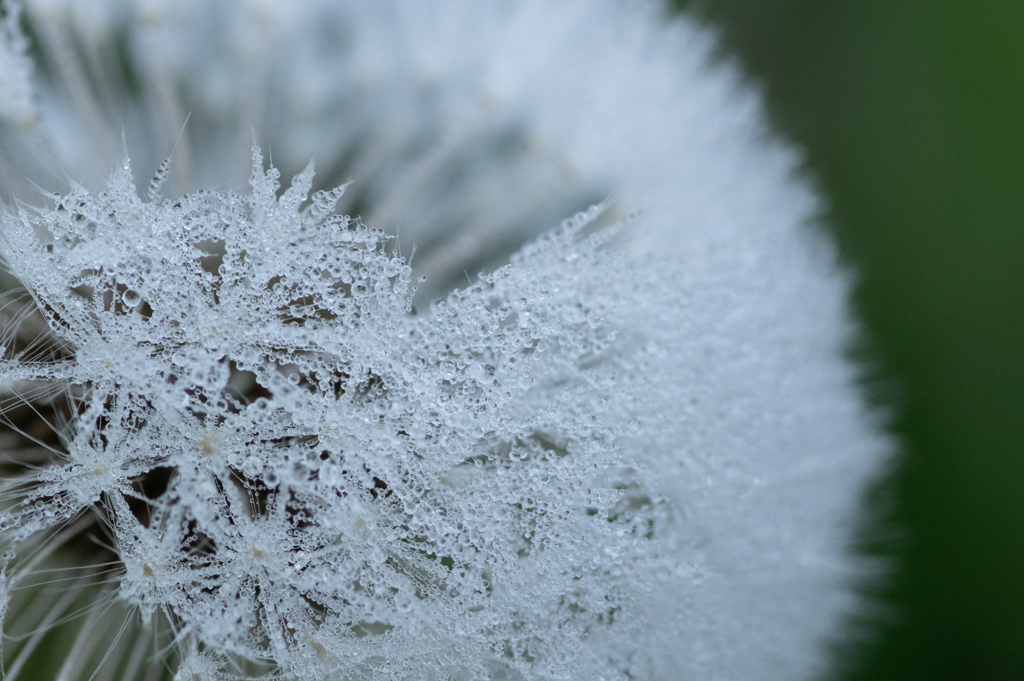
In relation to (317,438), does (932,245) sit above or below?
above

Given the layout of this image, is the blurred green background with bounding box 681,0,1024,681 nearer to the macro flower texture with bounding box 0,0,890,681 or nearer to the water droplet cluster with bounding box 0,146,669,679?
the macro flower texture with bounding box 0,0,890,681

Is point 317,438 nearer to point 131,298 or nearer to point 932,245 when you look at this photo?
point 131,298

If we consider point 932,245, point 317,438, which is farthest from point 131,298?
point 932,245

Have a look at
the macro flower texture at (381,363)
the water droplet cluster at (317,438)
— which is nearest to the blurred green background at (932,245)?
the macro flower texture at (381,363)

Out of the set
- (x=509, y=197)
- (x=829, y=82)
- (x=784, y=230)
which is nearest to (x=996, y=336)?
(x=829, y=82)

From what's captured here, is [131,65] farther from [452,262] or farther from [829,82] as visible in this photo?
[829,82]

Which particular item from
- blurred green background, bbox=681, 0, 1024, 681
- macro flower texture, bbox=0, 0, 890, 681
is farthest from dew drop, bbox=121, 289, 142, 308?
blurred green background, bbox=681, 0, 1024, 681
